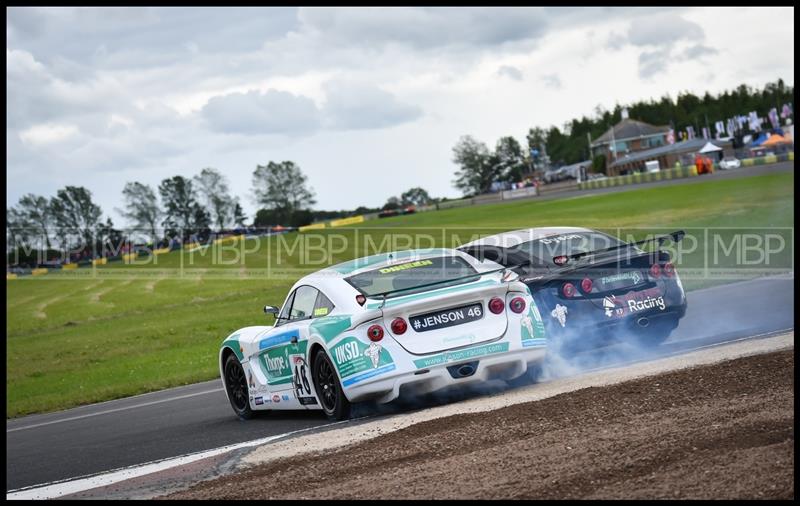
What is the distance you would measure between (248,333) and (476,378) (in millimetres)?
2774

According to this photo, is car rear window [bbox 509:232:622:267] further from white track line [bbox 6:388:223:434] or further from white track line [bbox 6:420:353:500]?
white track line [bbox 6:388:223:434]

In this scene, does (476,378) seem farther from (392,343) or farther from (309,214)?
(309,214)

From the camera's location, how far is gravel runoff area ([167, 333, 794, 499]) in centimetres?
518

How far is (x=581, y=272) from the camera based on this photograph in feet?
35.4

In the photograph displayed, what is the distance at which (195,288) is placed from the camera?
41.2 meters

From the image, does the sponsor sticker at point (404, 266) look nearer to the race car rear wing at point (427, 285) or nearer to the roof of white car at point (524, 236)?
the race car rear wing at point (427, 285)

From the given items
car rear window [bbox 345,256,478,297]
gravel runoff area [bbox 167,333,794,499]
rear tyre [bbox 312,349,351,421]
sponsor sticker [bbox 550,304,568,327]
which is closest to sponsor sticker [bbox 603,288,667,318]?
sponsor sticker [bbox 550,304,568,327]

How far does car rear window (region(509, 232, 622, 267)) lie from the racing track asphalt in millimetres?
1281

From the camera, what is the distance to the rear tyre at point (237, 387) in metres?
10.8

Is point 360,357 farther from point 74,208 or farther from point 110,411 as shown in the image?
point 74,208

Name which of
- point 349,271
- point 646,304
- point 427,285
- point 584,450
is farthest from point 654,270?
point 584,450

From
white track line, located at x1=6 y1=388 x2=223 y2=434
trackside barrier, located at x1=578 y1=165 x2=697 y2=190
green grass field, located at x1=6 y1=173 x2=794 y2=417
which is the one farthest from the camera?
trackside barrier, located at x1=578 y1=165 x2=697 y2=190

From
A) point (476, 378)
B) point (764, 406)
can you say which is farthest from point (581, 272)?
point (764, 406)

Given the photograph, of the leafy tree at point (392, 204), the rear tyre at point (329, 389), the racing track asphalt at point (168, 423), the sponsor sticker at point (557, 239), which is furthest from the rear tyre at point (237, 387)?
the leafy tree at point (392, 204)
